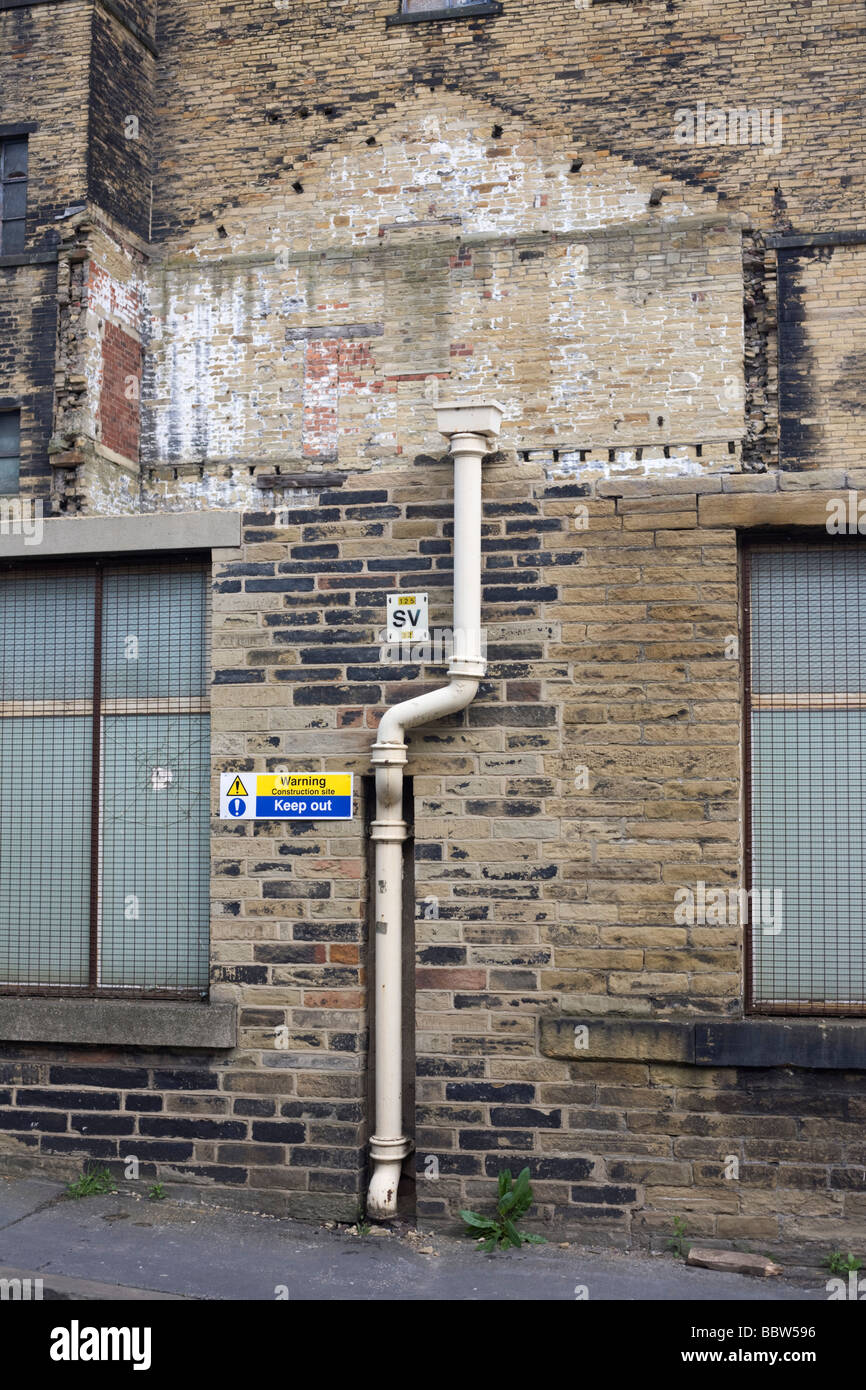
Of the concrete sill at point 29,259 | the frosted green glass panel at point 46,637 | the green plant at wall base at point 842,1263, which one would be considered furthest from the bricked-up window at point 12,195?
the green plant at wall base at point 842,1263

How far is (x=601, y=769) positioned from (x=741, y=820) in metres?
0.72

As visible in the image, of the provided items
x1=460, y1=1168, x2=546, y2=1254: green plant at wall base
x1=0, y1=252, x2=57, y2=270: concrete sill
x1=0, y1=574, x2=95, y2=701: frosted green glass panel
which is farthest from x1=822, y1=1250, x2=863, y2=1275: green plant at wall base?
x1=0, y1=252, x2=57, y2=270: concrete sill

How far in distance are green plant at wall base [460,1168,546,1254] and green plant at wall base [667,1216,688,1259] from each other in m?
0.60

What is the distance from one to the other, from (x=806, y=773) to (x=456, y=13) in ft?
51.2

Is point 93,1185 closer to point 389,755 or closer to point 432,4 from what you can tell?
point 389,755

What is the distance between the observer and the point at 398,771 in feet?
20.5

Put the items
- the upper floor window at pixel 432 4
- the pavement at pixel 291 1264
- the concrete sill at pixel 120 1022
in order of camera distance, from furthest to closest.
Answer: the upper floor window at pixel 432 4, the concrete sill at pixel 120 1022, the pavement at pixel 291 1264

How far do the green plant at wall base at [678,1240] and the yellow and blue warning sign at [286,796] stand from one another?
2.47 meters

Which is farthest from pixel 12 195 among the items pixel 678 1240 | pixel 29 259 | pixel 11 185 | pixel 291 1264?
pixel 678 1240

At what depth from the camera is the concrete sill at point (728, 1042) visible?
19.2ft

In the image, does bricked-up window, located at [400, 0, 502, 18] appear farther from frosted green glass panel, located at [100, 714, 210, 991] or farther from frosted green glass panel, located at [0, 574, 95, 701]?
frosted green glass panel, located at [100, 714, 210, 991]

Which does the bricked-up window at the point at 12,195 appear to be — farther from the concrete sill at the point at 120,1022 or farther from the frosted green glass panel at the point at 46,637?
the concrete sill at the point at 120,1022

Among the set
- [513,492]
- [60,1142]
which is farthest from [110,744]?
[513,492]

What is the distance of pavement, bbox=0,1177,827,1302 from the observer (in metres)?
5.36
